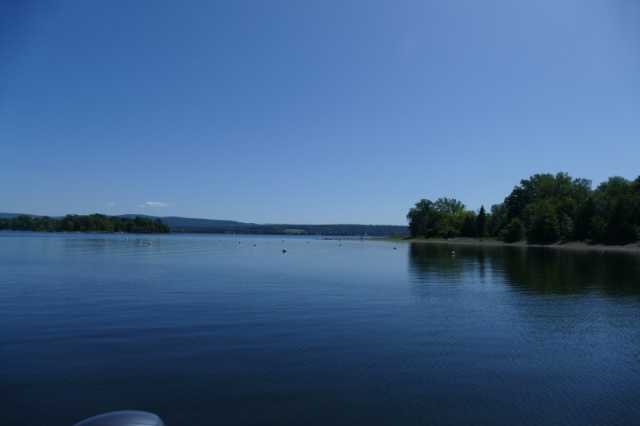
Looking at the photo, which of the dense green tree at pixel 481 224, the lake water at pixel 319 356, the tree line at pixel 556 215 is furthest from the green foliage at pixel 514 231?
the lake water at pixel 319 356

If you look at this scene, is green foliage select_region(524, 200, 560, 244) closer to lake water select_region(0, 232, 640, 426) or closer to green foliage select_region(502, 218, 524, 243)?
green foliage select_region(502, 218, 524, 243)

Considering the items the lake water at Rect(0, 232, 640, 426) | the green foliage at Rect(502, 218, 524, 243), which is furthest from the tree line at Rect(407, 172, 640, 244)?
the lake water at Rect(0, 232, 640, 426)

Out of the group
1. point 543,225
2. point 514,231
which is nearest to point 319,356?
point 543,225

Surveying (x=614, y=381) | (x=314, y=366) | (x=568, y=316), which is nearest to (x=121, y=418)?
(x=314, y=366)

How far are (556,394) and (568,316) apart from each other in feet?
37.7

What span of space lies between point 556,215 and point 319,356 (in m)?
121

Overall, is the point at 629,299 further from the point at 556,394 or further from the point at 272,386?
the point at 272,386

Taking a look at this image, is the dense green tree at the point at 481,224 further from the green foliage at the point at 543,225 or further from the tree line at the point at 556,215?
the green foliage at the point at 543,225

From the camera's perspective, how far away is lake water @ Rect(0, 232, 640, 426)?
34.7 ft

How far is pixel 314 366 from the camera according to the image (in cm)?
1352

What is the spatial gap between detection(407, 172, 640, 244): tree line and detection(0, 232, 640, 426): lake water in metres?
83.8

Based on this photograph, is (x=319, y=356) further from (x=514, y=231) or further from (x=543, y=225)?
(x=514, y=231)

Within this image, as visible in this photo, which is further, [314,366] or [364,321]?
[364,321]

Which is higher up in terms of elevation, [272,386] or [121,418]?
[121,418]
